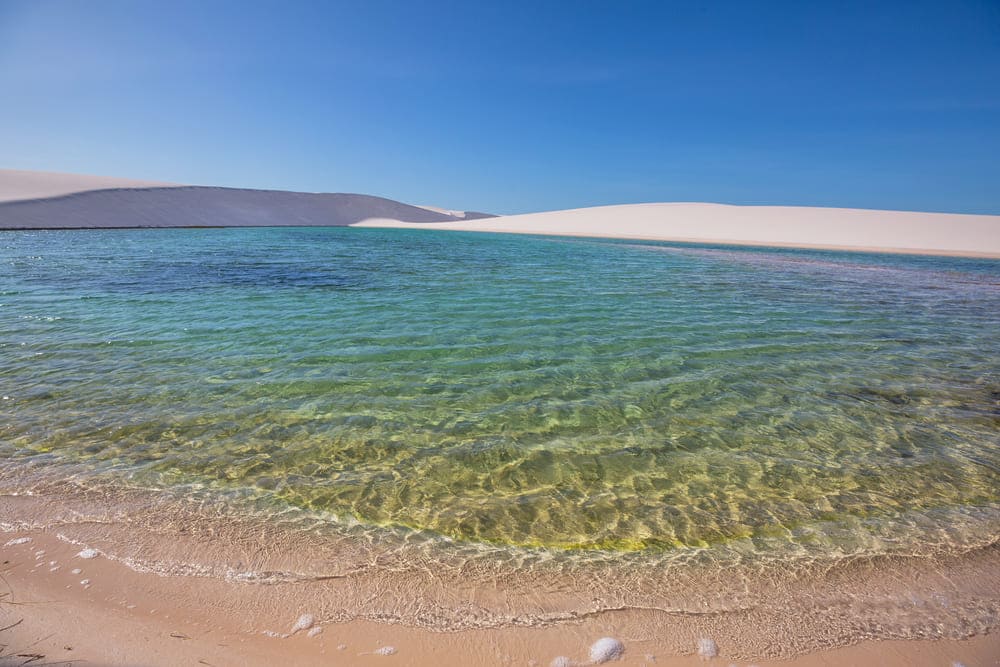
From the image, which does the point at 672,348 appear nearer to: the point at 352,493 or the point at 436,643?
the point at 352,493

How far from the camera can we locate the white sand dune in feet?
150

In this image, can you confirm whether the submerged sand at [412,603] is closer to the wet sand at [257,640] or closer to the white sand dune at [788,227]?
the wet sand at [257,640]

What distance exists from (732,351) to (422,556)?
5.68 meters

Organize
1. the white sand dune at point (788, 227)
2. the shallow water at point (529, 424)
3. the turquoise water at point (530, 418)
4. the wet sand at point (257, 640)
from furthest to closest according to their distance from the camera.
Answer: the white sand dune at point (788, 227)
the turquoise water at point (530, 418)
the shallow water at point (529, 424)
the wet sand at point (257, 640)

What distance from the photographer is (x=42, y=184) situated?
45656 millimetres

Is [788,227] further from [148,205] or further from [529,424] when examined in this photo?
[148,205]

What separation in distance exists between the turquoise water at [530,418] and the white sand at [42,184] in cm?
4674

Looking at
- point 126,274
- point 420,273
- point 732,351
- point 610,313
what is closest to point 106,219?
point 126,274

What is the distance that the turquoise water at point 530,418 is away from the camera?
296 centimetres

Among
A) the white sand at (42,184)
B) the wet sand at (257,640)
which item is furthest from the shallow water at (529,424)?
the white sand at (42,184)

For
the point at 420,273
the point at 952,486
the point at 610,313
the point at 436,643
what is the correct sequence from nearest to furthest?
the point at 436,643 < the point at 952,486 < the point at 610,313 < the point at 420,273

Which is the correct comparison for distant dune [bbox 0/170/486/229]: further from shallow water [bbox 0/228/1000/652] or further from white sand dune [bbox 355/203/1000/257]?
shallow water [bbox 0/228/1000/652]

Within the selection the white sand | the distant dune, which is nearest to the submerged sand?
the distant dune

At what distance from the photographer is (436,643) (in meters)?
1.96
